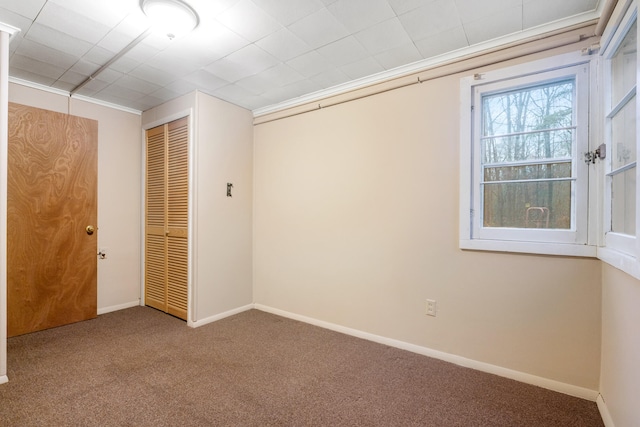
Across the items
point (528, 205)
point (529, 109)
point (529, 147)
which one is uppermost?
point (529, 109)

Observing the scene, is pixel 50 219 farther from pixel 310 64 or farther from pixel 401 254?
pixel 401 254

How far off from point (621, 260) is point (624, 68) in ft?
3.26

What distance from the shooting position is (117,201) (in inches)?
138

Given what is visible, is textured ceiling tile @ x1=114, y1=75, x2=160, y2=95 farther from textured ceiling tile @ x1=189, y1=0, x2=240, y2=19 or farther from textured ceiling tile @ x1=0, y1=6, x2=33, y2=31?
textured ceiling tile @ x1=189, y1=0, x2=240, y2=19

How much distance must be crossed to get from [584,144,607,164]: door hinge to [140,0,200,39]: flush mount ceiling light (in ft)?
8.20

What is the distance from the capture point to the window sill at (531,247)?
1.86m

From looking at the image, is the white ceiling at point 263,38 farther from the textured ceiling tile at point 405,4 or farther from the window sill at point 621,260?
the window sill at point 621,260

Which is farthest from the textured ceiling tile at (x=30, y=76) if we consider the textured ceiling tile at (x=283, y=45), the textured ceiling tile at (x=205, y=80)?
the textured ceiling tile at (x=283, y=45)

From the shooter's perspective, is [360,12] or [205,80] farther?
[205,80]

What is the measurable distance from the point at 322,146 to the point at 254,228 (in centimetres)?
129

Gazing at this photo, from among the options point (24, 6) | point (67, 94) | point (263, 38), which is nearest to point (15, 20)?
point (24, 6)

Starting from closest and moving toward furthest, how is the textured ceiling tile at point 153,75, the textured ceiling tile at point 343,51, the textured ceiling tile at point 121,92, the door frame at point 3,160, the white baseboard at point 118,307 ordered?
the door frame at point 3,160
the textured ceiling tile at point 343,51
the textured ceiling tile at point 153,75
the textured ceiling tile at point 121,92
the white baseboard at point 118,307

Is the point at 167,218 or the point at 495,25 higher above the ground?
the point at 495,25

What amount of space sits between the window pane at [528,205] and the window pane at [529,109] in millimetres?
388
